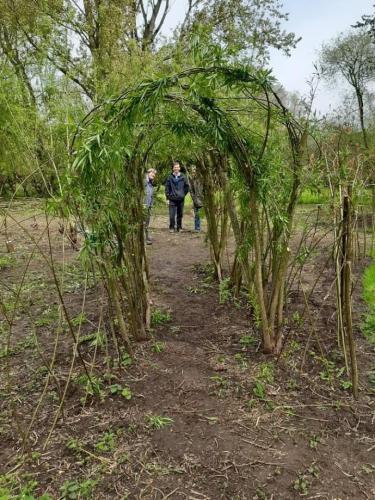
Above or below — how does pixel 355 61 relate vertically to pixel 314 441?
above

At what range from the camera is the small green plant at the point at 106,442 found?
2668mm

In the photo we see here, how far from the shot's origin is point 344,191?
2967 millimetres

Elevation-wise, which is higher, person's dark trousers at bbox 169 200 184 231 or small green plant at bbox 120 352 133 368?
person's dark trousers at bbox 169 200 184 231

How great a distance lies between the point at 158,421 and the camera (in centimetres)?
288

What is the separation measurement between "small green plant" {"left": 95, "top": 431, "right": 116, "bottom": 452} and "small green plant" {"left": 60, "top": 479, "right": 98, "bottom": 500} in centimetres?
25

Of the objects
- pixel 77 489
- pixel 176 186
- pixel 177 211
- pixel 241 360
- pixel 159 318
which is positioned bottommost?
pixel 77 489

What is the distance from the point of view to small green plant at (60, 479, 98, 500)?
2.34 m

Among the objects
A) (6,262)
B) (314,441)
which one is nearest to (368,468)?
(314,441)

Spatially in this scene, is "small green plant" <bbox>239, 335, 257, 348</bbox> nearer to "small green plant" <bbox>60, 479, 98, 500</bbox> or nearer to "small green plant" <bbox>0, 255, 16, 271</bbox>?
"small green plant" <bbox>60, 479, 98, 500</bbox>

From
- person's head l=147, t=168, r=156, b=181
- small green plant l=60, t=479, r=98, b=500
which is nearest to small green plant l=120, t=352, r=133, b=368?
small green plant l=60, t=479, r=98, b=500

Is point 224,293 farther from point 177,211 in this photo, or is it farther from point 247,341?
point 177,211

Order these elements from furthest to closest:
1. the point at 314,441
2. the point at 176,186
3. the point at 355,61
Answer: the point at 355,61 → the point at 176,186 → the point at 314,441

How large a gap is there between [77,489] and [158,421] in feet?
2.19

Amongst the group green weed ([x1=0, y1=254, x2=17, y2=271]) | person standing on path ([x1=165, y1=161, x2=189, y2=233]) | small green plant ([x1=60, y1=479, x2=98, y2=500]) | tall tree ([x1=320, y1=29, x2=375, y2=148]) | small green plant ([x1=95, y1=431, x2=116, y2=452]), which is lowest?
small green plant ([x1=60, y1=479, x2=98, y2=500])
